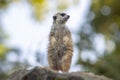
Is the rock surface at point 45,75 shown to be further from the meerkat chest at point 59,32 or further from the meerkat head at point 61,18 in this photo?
the meerkat head at point 61,18

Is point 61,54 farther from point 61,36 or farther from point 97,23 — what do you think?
point 97,23

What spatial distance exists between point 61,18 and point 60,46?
419 mm

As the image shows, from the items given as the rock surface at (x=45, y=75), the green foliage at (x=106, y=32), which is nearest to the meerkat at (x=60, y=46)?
the rock surface at (x=45, y=75)

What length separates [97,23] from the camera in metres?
24.8

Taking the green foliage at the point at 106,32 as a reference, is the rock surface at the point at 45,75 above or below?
below

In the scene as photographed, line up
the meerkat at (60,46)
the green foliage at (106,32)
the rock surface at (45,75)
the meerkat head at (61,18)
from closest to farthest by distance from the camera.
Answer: the rock surface at (45,75), the meerkat at (60,46), the meerkat head at (61,18), the green foliage at (106,32)

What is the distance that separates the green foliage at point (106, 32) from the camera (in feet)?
66.0

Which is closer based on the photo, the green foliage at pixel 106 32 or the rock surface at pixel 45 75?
the rock surface at pixel 45 75

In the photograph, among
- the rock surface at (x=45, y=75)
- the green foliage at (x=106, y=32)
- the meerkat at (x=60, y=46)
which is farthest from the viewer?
the green foliage at (x=106, y=32)

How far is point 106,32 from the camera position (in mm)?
24469

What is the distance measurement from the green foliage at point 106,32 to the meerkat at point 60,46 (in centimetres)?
873

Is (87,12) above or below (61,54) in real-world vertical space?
above

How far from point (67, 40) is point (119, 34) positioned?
538 inches

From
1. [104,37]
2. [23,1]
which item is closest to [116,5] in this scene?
[104,37]
